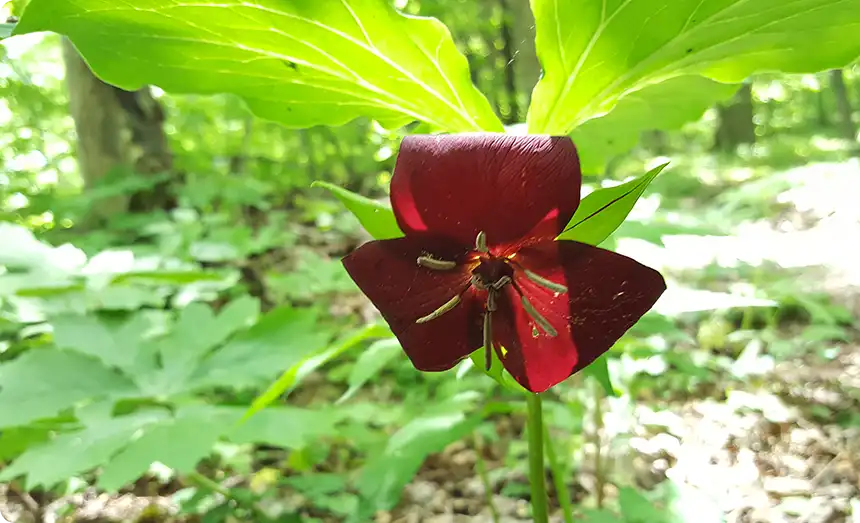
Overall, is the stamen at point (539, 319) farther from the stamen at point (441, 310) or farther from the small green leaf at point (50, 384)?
the small green leaf at point (50, 384)

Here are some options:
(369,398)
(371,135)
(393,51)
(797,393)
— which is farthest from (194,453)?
(371,135)

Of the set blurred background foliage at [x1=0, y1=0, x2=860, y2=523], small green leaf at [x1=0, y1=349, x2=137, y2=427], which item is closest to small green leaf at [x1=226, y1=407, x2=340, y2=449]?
blurred background foliage at [x1=0, y1=0, x2=860, y2=523]

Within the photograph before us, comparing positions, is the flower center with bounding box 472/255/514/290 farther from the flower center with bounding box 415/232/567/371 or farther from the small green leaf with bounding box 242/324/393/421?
the small green leaf with bounding box 242/324/393/421

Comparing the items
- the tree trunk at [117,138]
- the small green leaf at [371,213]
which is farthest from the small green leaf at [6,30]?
the tree trunk at [117,138]

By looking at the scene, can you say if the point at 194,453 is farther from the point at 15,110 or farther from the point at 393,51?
the point at 15,110

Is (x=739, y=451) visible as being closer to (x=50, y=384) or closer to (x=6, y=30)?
(x=50, y=384)

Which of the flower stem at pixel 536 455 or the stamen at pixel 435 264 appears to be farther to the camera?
the flower stem at pixel 536 455

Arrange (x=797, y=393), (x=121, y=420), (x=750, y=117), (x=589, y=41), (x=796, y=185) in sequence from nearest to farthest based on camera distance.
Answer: (x=589, y=41), (x=121, y=420), (x=797, y=393), (x=796, y=185), (x=750, y=117)
